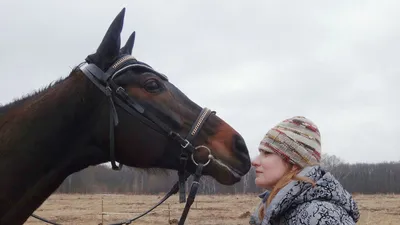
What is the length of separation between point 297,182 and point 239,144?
1.38 metres

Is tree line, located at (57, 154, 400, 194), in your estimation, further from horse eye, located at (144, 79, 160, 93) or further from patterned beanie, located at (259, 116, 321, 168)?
patterned beanie, located at (259, 116, 321, 168)

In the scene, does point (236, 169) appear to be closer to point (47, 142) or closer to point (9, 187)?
point (47, 142)

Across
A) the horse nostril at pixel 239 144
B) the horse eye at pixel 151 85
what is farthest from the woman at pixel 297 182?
the horse eye at pixel 151 85

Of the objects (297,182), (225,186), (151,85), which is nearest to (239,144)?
(151,85)

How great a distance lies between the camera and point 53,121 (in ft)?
11.8

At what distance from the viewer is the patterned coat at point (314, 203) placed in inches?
89.0

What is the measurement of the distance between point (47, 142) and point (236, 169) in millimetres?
1485

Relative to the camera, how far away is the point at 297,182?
240 centimetres

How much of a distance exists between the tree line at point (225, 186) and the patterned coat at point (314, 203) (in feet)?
65.7

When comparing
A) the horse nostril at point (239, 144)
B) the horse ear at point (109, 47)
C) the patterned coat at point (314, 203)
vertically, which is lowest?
the patterned coat at point (314, 203)

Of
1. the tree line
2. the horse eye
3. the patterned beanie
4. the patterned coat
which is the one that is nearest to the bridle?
the horse eye

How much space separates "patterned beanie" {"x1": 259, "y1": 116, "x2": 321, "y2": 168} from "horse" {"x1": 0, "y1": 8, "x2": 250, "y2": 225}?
1136mm

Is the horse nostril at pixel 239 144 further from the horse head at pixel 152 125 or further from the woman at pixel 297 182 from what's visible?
the woman at pixel 297 182

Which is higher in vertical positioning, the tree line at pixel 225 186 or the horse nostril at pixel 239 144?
the tree line at pixel 225 186
